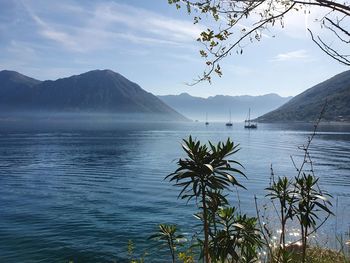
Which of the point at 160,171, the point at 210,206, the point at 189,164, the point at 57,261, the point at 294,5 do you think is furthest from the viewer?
the point at 160,171

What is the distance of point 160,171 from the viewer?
2291 inches

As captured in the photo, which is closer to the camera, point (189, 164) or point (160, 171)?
point (189, 164)

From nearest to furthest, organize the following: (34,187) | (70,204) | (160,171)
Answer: (70,204), (34,187), (160,171)

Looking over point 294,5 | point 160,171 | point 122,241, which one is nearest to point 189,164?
point 294,5

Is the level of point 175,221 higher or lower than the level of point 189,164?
lower

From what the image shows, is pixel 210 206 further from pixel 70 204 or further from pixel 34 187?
pixel 34 187

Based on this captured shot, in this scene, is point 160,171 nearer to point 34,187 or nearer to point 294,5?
point 34,187

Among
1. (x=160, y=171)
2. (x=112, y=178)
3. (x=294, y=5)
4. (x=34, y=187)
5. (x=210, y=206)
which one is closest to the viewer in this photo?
(x=294, y=5)

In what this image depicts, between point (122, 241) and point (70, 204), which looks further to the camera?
point (70, 204)

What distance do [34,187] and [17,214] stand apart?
13.5 m

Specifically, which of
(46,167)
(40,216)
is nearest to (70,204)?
(40,216)

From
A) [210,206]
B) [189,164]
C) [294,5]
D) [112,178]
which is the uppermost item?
[294,5]

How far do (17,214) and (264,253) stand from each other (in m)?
21.0

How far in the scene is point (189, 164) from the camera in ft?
20.9
